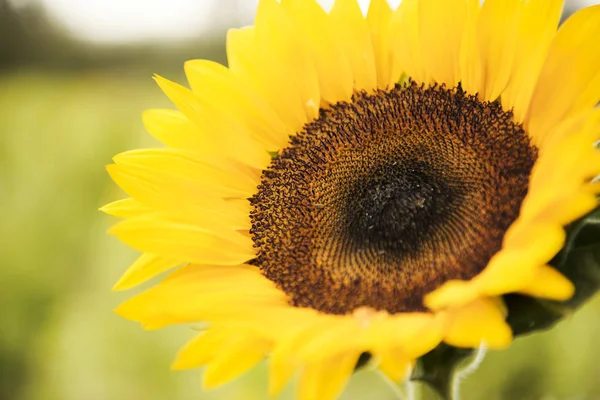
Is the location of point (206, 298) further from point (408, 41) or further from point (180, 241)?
point (408, 41)

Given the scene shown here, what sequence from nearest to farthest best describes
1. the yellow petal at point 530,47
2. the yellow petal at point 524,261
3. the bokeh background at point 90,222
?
the yellow petal at point 524,261
the yellow petal at point 530,47
the bokeh background at point 90,222

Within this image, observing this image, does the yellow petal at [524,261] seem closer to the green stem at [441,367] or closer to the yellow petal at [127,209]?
the green stem at [441,367]

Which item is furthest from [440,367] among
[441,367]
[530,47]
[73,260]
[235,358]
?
[73,260]

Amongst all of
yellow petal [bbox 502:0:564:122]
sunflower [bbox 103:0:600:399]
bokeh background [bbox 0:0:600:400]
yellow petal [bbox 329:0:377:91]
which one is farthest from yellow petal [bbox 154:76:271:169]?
bokeh background [bbox 0:0:600:400]

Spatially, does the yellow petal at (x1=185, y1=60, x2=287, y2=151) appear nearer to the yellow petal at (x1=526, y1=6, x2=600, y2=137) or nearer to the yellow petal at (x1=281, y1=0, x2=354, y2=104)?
the yellow petal at (x1=281, y1=0, x2=354, y2=104)

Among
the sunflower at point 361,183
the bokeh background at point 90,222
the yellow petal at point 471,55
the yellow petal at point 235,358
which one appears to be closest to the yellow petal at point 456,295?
the sunflower at point 361,183

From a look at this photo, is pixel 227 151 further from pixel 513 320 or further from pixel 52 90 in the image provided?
pixel 52 90

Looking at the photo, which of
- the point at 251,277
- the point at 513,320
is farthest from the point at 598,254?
the point at 251,277

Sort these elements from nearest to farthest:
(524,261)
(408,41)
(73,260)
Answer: (524,261) < (408,41) < (73,260)
